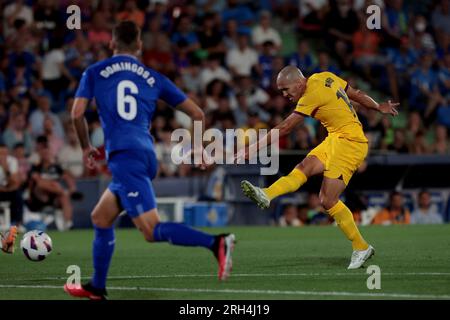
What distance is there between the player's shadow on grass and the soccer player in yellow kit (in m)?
0.37

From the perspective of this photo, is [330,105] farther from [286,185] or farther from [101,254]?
[101,254]

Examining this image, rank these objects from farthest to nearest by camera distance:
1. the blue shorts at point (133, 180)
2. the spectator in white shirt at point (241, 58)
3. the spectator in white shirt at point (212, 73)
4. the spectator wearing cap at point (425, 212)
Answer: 1. the spectator in white shirt at point (241, 58)
2. the spectator in white shirt at point (212, 73)
3. the spectator wearing cap at point (425, 212)
4. the blue shorts at point (133, 180)

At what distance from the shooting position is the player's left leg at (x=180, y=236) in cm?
781

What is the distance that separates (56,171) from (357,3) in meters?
8.55

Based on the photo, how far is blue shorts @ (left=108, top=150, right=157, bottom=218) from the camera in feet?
25.4

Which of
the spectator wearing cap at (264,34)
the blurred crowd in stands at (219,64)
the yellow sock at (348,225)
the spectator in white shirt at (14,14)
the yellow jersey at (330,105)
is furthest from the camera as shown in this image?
the spectator wearing cap at (264,34)

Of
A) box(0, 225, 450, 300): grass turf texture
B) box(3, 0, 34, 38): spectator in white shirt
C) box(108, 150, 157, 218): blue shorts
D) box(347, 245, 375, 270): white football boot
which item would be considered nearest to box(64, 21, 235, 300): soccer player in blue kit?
box(108, 150, 157, 218): blue shorts

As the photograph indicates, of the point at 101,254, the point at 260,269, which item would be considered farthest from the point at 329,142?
the point at 101,254

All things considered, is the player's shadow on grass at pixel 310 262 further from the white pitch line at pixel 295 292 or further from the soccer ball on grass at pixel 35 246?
the white pitch line at pixel 295 292

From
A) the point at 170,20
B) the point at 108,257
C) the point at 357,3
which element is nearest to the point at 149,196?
the point at 108,257

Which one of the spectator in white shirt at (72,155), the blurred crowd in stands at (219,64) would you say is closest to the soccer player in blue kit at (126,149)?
the blurred crowd in stands at (219,64)

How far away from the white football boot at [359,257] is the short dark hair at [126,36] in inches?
142

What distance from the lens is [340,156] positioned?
1091cm
